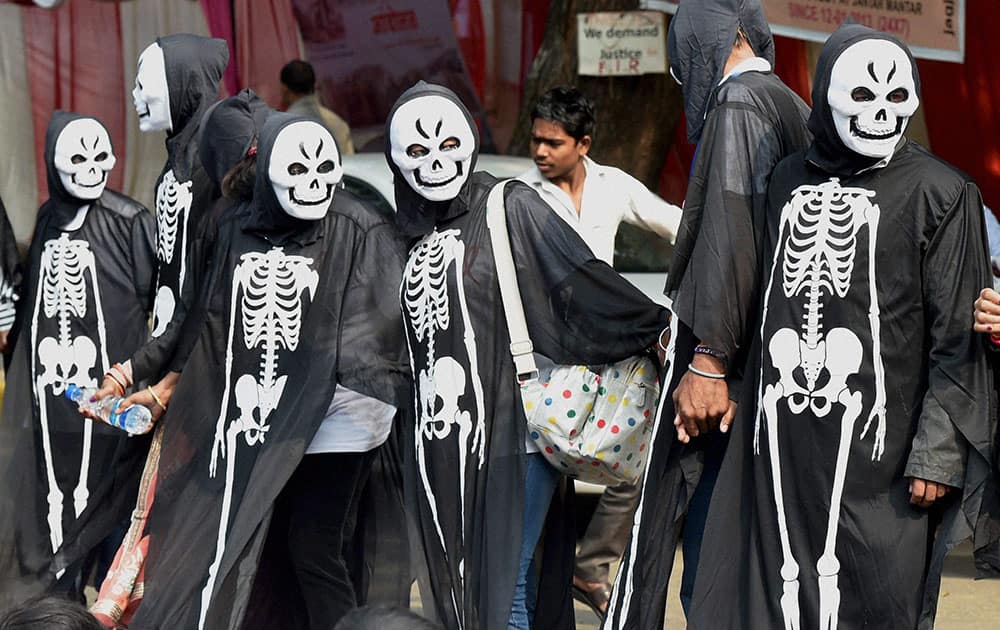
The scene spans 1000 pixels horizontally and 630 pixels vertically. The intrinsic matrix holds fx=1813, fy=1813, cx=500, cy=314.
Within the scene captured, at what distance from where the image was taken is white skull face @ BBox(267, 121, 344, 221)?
5230 mm

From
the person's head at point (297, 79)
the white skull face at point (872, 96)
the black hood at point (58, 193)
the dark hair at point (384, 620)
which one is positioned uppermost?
the white skull face at point (872, 96)

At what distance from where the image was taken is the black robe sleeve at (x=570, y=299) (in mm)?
4988

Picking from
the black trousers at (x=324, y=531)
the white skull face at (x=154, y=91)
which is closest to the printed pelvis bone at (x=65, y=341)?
the white skull face at (x=154, y=91)

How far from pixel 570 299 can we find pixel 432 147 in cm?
57

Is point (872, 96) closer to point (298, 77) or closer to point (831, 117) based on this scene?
point (831, 117)

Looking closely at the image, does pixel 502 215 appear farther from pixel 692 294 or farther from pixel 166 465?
pixel 166 465

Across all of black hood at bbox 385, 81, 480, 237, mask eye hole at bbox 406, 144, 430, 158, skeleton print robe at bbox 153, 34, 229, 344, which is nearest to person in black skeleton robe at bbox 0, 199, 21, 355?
skeleton print robe at bbox 153, 34, 229, 344

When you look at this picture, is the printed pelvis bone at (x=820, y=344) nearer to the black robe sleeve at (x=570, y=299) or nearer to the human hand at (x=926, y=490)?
the human hand at (x=926, y=490)

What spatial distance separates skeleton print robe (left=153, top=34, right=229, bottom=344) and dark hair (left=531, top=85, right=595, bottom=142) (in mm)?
1128

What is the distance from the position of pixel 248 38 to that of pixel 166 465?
681 cm

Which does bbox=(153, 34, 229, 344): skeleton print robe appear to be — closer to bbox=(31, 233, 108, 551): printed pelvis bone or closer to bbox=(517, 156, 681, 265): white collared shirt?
bbox=(31, 233, 108, 551): printed pelvis bone

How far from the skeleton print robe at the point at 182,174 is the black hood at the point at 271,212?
0.52 meters

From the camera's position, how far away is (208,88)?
6.24 m

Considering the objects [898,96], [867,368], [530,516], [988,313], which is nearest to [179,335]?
[530,516]
